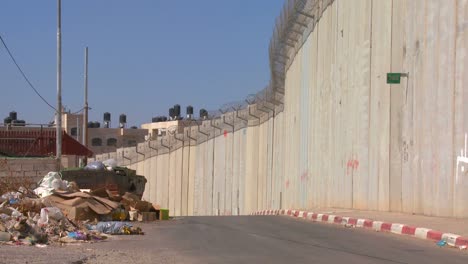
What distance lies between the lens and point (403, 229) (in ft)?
51.4

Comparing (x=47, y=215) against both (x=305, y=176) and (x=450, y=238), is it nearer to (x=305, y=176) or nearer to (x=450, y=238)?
(x=450, y=238)

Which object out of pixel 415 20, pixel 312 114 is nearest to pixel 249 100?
pixel 312 114

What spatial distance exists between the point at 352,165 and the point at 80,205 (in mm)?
11107

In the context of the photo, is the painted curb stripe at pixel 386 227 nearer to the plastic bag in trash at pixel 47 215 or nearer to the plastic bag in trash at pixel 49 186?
the plastic bag in trash at pixel 47 215

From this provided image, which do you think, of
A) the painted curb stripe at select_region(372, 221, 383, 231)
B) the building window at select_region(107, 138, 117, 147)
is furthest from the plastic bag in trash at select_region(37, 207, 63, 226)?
the building window at select_region(107, 138, 117, 147)

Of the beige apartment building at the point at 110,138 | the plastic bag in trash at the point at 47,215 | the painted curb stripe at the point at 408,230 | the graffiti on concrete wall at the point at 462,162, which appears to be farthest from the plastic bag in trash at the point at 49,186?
the beige apartment building at the point at 110,138

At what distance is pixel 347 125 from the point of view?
87.9 ft

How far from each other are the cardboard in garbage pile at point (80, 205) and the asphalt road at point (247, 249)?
6.23ft

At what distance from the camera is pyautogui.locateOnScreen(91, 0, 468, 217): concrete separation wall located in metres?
18.1

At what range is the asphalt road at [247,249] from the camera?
10.4 metres

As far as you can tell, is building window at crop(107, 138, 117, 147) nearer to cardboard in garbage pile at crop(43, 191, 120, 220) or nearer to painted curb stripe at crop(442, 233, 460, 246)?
cardboard in garbage pile at crop(43, 191, 120, 220)

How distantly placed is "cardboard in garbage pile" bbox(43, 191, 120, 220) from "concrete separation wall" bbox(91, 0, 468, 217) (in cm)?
769

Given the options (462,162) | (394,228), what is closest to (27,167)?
(394,228)

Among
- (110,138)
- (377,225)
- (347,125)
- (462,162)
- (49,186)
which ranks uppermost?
(347,125)
